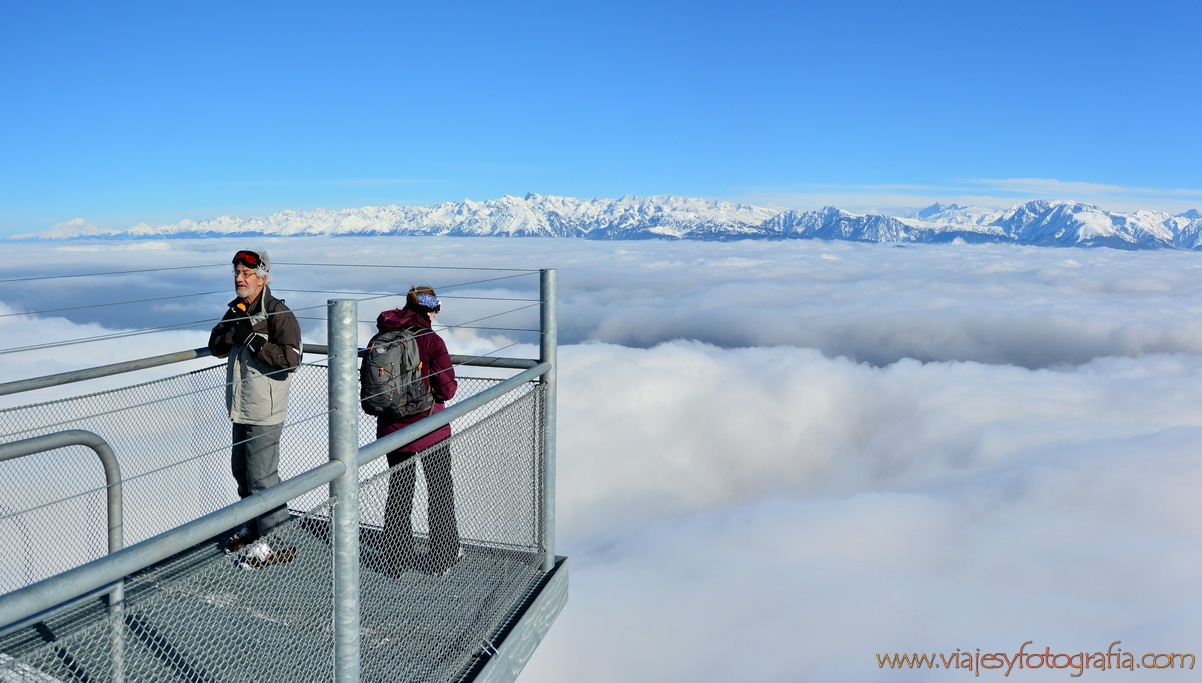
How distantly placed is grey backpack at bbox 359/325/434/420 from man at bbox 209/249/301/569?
0.46 metres

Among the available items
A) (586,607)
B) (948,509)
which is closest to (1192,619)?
(948,509)

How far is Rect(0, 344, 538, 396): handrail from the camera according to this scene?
3.99 meters

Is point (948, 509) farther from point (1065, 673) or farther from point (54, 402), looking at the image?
point (54, 402)

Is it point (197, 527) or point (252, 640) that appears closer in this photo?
point (197, 527)

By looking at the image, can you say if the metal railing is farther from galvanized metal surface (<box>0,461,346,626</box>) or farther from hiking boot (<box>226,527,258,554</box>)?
hiking boot (<box>226,527,258,554</box>)

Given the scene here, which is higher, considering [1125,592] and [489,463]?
[489,463]

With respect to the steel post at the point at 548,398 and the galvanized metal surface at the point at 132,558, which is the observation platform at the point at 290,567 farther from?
the galvanized metal surface at the point at 132,558

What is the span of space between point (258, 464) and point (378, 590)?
1.13 m

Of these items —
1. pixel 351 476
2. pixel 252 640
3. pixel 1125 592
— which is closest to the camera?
pixel 351 476

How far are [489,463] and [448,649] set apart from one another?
1.05 metres

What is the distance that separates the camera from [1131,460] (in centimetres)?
17350

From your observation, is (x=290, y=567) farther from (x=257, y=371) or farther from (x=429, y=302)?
(x=429, y=302)

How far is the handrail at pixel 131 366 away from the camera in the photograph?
3992 mm

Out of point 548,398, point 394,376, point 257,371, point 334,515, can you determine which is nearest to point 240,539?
point 257,371
